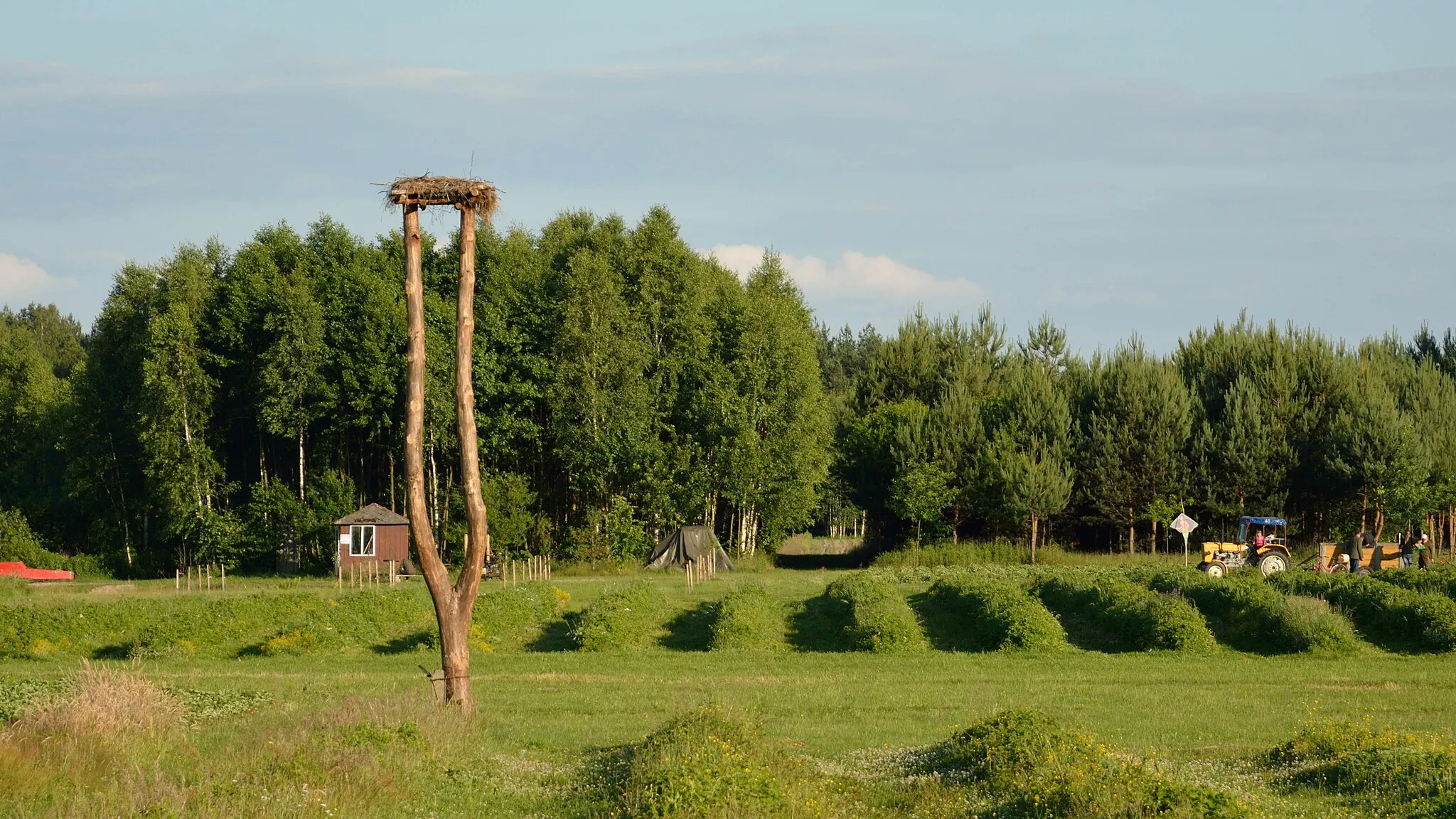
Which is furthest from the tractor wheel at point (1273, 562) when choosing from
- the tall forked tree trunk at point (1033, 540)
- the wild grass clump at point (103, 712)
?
the wild grass clump at point (103, 712)

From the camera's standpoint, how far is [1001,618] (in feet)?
93.6

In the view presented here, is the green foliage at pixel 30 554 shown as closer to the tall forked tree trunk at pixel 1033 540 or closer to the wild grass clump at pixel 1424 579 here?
the tall forked tree trunk at pixel 1033 540

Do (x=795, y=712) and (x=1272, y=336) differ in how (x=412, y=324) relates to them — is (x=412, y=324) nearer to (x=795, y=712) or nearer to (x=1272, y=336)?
(x=795, y=712)

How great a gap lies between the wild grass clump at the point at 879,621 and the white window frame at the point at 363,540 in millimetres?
18575

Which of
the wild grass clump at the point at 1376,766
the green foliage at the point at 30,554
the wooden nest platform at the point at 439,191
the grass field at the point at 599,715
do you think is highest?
the wooden nest platform at the point at 439,191

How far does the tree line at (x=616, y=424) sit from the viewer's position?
5156 cm

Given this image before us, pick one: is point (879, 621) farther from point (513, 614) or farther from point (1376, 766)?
point (1376, 766)

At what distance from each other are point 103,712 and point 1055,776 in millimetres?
10395

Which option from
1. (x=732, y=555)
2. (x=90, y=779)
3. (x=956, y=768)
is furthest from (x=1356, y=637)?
(x=732, y=555)

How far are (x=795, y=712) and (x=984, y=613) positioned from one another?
38.1 feet

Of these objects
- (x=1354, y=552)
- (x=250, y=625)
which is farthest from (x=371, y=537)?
(x=1354, y=552)

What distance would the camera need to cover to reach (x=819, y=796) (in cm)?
1172

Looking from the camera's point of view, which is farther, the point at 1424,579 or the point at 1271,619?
the point at 1424,579

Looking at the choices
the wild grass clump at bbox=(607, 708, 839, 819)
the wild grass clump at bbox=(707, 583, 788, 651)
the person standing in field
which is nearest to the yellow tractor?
the person standing in field
